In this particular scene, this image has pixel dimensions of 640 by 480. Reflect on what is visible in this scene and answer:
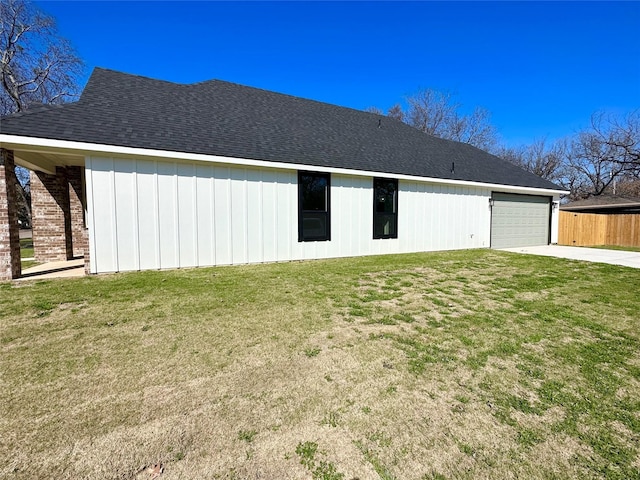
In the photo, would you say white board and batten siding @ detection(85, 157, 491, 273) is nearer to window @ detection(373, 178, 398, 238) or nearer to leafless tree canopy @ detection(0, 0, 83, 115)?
window @ detection(373, 178, 398, 238)

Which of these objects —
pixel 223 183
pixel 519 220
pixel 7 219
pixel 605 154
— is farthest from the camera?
pixel 605 154

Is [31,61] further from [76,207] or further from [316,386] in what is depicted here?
[316,386]

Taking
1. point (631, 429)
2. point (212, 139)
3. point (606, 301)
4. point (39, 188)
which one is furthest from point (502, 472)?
point (39, 188)

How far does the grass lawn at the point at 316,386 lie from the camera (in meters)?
1.72

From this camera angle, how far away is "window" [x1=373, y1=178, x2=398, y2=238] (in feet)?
32.7

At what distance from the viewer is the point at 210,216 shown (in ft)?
24.3

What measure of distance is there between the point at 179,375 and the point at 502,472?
7.83ft

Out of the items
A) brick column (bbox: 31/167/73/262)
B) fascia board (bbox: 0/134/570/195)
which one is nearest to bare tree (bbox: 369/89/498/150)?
fascia board (bbox: 0/134/570/195)

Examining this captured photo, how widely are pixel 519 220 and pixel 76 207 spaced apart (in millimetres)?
16922

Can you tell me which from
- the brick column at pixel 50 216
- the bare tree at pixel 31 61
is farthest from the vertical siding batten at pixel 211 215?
the bare tree at pixel 31 61

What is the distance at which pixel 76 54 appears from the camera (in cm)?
1948

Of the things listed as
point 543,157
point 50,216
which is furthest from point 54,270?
point 543,157

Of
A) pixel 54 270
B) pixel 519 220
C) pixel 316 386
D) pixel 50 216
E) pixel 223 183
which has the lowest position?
pixel 316 386

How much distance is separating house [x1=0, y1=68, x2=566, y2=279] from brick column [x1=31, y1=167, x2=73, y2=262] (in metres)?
0.03
